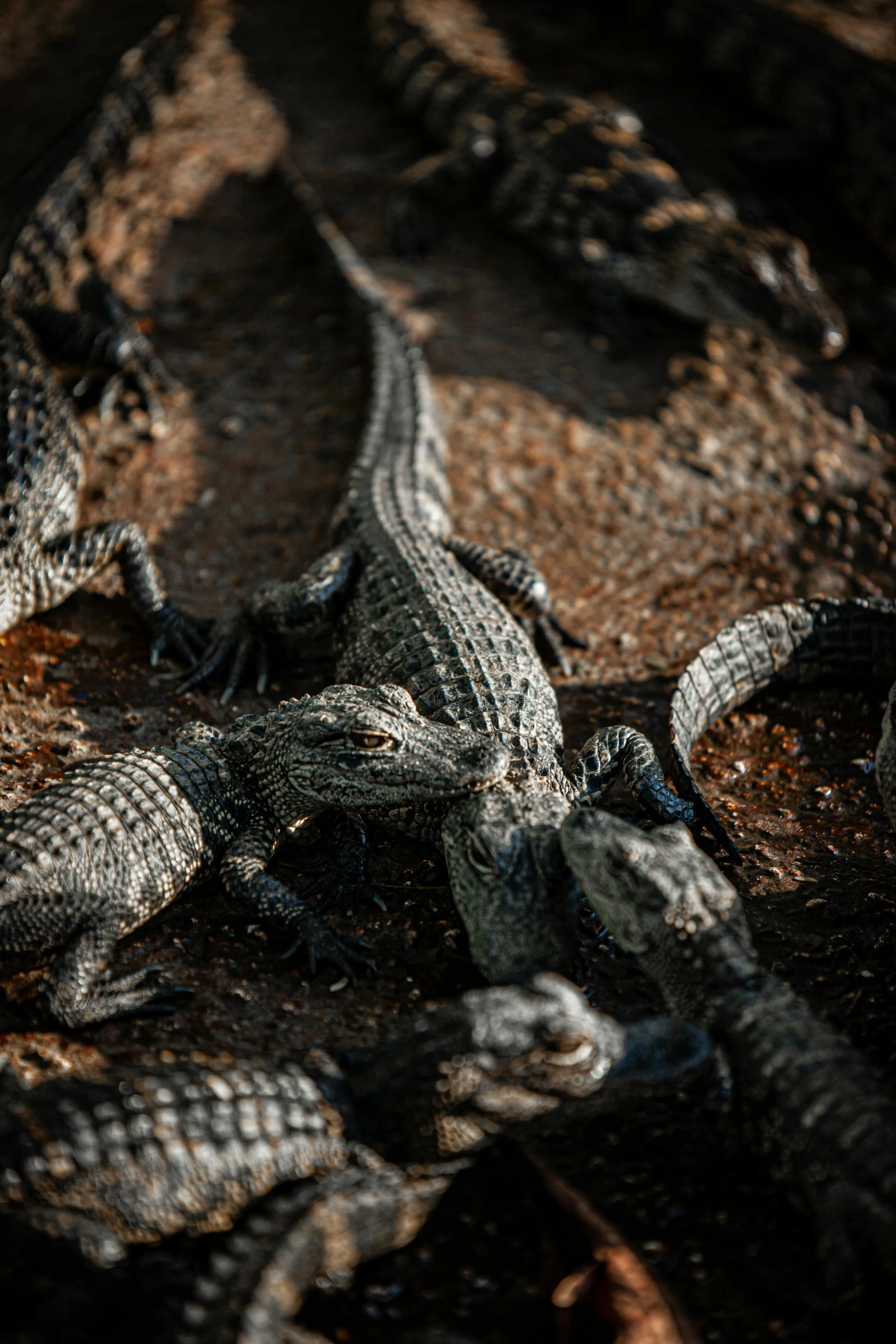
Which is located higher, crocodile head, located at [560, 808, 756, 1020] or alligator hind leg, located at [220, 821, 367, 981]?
crocodile head, located at [560, 808, 756, 1020]

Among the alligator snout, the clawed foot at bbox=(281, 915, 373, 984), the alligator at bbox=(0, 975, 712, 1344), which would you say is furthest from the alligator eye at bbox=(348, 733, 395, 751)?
the alligator at bbox=(0, 975, 712, 1344)

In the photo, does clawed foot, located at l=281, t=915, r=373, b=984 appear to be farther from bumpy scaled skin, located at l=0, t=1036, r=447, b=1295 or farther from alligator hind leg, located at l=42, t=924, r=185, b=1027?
bumpy scaled skin, located at l=0, t=1036, r=447, b=1295

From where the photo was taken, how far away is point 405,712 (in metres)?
3.11

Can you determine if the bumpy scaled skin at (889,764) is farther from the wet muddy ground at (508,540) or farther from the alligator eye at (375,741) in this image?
the alligator eye at (375,741)

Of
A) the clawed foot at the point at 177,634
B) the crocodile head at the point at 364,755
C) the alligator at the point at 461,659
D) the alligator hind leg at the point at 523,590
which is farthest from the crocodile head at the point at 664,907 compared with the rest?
the clawed foot at the point at 177,634

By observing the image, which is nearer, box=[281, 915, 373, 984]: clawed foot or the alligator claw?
box=[281, 915, 373, 984]: clawed foot

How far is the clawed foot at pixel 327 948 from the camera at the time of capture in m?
2.89

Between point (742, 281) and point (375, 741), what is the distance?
14.4 feet

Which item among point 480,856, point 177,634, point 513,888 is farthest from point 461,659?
point 177,634

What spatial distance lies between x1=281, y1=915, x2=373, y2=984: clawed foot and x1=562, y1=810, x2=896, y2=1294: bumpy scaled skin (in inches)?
30.7

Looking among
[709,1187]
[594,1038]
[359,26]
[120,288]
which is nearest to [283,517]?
[120,288]

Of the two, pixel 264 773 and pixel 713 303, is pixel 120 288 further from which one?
pixel 264 773

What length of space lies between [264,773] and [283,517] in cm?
208

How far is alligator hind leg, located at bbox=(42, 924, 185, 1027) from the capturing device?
106 inches
